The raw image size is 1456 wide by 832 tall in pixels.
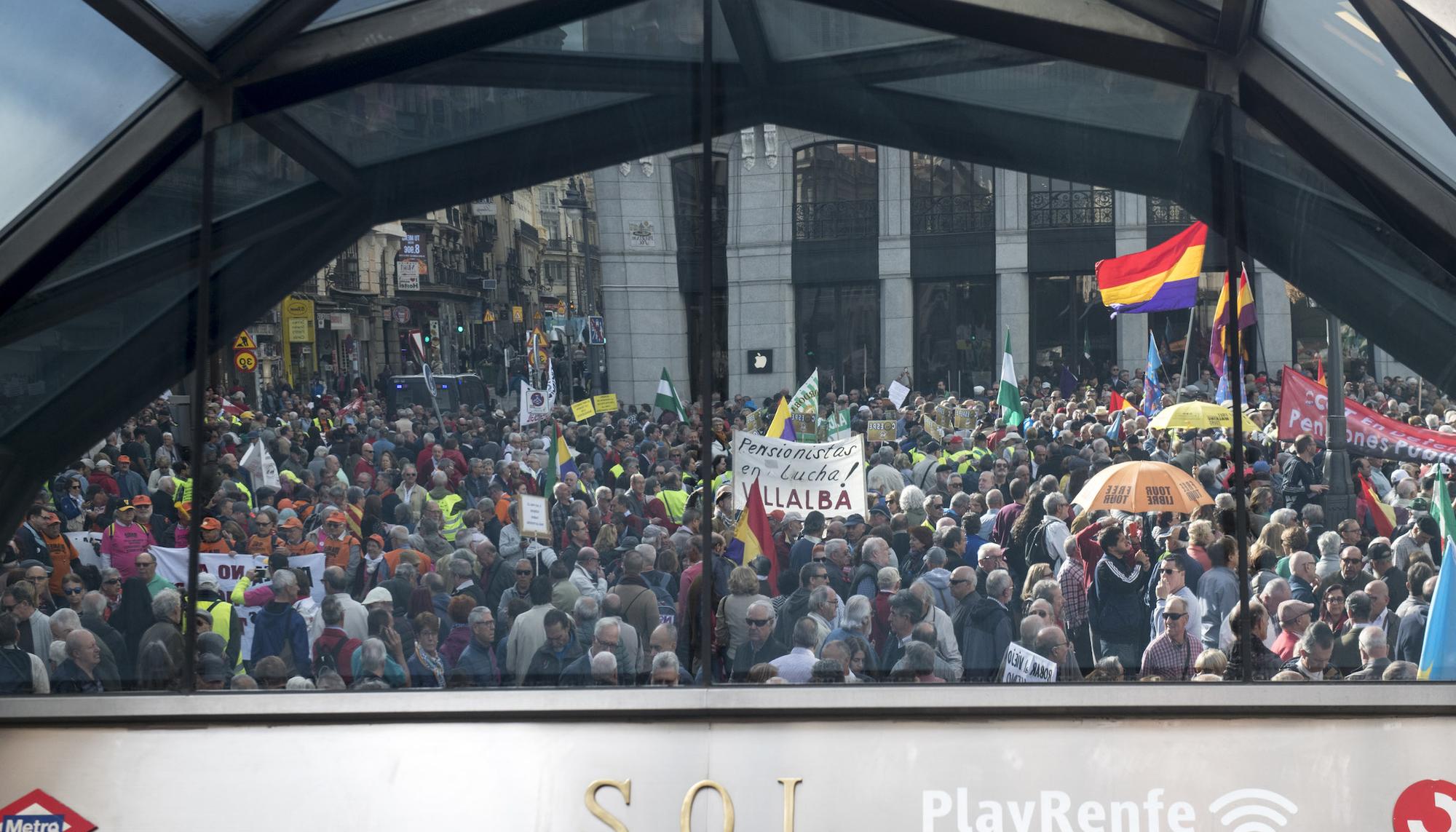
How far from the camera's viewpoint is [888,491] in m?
6.52

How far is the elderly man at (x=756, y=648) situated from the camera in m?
6.40

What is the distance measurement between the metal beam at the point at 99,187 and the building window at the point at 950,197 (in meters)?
3.79

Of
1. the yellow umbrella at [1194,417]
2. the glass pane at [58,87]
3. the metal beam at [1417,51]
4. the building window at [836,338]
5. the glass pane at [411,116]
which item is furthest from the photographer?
the glass pane at [411,116]

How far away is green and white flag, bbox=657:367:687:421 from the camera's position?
21.8ft

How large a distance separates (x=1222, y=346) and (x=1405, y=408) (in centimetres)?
100

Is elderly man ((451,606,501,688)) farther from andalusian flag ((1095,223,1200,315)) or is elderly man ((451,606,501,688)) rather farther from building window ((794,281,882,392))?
andalusian flag ((1095,223,1200,315))

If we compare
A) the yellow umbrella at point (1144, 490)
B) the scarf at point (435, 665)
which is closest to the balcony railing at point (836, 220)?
the yellow umbrella at point (1144, 490)

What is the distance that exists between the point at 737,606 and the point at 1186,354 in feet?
8.27

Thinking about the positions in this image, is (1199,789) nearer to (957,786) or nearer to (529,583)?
(957,786)

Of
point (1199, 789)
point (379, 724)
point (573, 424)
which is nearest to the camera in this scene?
point (1199, 789)

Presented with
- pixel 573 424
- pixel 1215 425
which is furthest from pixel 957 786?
pixel 573 424

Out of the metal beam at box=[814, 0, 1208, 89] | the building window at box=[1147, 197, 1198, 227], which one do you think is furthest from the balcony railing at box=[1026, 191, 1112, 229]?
the metal beam at box=[814, 0, 1208, 89]

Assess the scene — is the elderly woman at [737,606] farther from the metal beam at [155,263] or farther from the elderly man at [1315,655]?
the metal beam at [155,263]

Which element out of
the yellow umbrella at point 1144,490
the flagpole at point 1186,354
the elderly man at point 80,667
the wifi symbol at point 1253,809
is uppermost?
the flagpole at point 1186,354
